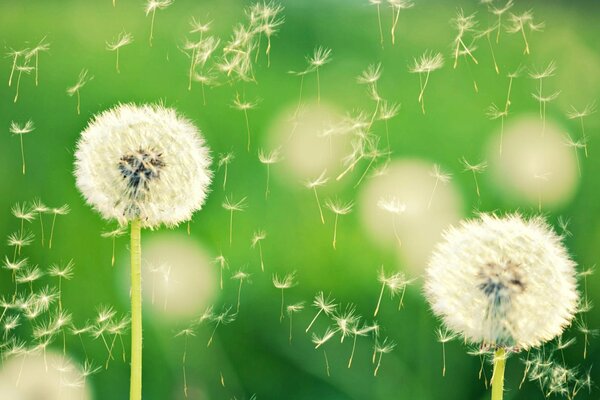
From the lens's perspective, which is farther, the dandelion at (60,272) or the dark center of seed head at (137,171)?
the dandelion at (60,272)

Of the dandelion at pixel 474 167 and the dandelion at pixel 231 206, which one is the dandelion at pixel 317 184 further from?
A: the dandelion at pixel 474 167

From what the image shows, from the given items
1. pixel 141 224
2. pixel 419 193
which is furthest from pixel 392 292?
pixel 141 224

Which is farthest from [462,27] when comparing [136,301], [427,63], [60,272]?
[60,272]

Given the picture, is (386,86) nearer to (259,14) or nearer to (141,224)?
(259,14)

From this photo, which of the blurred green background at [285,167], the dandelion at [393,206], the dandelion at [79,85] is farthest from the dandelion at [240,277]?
the dandelion at [79,85]

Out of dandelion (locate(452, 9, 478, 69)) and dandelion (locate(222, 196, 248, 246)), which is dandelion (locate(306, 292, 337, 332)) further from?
dandelion (locate(452, 9, 478, 69))
